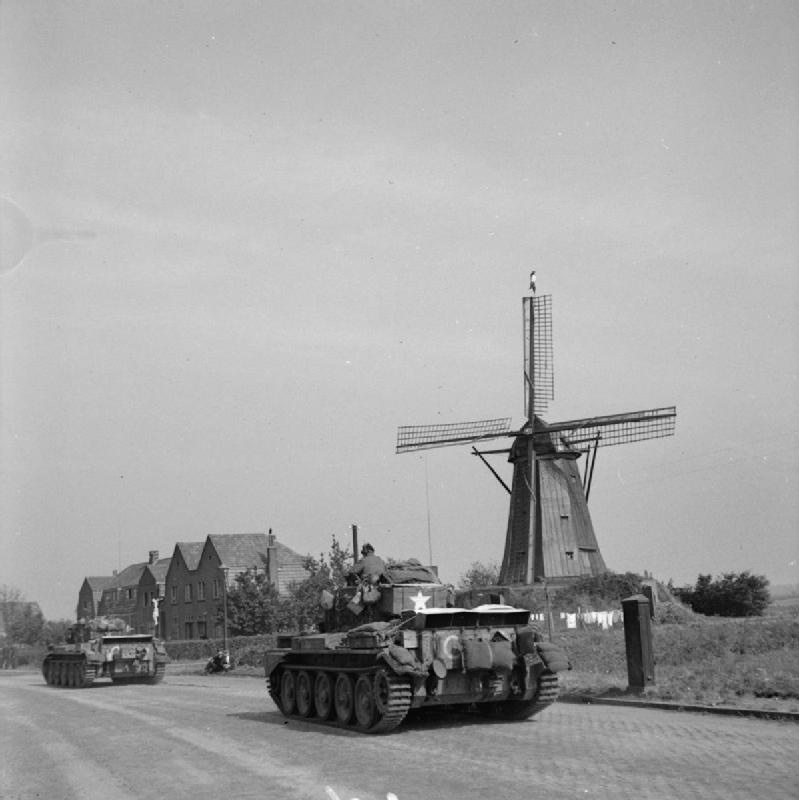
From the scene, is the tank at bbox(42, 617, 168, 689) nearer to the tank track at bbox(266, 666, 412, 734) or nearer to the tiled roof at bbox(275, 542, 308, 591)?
the tank track at bbox(266, 666, 412, 734)

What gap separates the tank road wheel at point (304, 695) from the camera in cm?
1653

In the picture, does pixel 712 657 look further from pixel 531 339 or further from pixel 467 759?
pixel 531 339

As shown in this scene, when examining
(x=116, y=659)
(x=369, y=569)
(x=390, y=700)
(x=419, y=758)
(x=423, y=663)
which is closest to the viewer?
(x=419, y=758)

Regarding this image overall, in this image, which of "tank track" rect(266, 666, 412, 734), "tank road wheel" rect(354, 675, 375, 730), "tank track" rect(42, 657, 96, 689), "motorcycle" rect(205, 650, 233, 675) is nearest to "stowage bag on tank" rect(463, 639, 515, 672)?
"tank track" rect(266, 666, 412, 734)

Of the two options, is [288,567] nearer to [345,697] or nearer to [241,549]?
[241,549]

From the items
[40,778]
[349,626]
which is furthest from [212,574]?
[40,778]

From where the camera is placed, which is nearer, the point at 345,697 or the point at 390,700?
the point at 390,700

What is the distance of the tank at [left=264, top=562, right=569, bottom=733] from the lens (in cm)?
1384

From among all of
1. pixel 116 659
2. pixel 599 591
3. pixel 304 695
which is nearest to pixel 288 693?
pixel 304 695

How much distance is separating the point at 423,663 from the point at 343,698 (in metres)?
1.98

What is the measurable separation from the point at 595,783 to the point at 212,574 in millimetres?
58525

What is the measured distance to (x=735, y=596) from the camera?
47969mm

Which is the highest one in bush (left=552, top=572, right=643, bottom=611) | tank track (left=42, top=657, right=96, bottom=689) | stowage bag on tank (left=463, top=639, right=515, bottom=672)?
bush (left=552, top=572, right=643, bottom=611)

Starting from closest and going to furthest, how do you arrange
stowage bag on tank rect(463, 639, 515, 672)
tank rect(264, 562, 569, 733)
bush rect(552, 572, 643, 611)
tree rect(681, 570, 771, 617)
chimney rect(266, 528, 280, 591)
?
1. tank rect(264, 562, 569, 733)
2. stowage bag on tank rect(463, 639, 515, 672)
3. bush rect(552, 572, 643, 611)
4. tree rect(681, 570, 771, 617)
5. chimney rect(266, 528, 280, 591)
